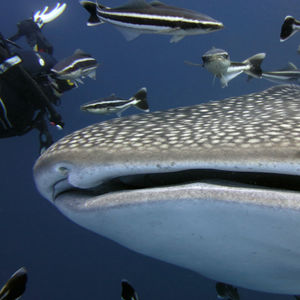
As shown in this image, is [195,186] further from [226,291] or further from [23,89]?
[23,89]

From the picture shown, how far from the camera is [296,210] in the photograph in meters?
1.21

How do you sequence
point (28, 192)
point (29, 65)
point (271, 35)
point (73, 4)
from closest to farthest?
point (29, 65) < point (28, 192) < point (73, 4) < point (271, 35)

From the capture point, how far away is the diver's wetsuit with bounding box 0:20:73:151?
4.73 meters

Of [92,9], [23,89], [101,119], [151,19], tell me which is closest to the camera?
[151,19]

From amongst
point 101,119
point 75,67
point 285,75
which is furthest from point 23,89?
point 101,119

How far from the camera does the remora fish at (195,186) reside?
4.22ft

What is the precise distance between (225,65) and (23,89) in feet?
10.6

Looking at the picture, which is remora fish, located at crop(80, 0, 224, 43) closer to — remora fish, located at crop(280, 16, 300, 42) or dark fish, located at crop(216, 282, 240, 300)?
remora fish, located at crop(280, 16, 300, 42)

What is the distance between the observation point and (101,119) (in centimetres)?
2159

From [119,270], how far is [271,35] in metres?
28.1

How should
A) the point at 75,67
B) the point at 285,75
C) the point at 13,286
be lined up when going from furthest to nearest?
the point at 285,75
the point at 75,67
the point at 13,286

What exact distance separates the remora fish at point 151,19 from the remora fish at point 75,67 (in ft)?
4.77

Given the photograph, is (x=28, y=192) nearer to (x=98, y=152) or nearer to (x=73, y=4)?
(x=98, y=152)

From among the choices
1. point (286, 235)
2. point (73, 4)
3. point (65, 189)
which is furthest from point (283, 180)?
point (73, 4)
